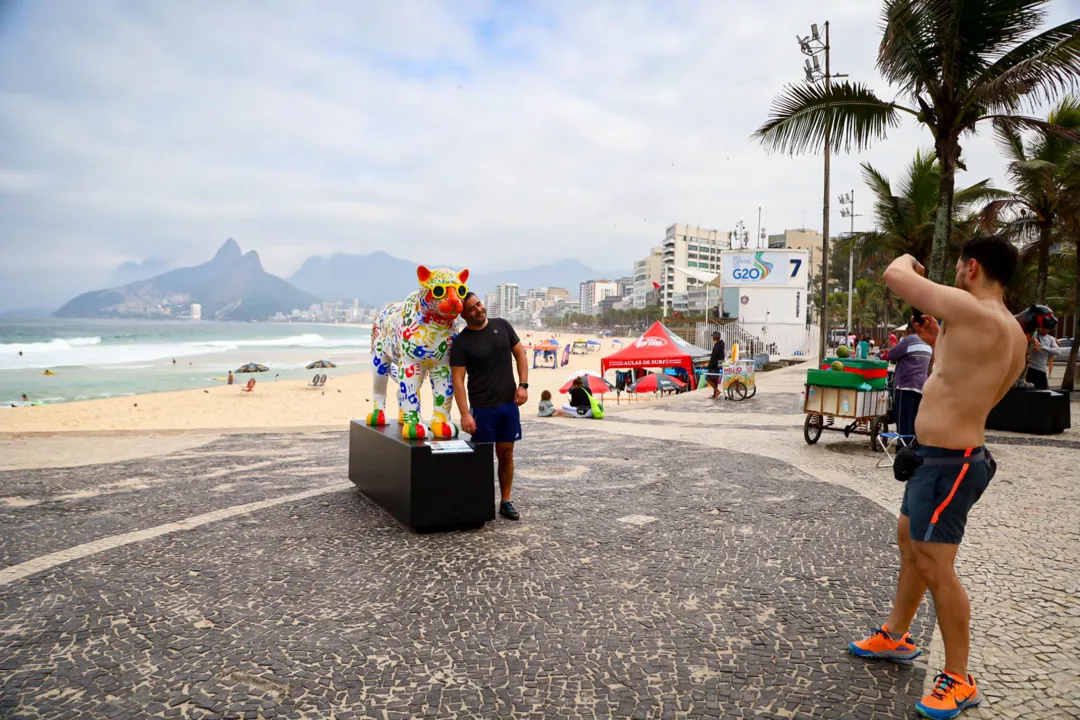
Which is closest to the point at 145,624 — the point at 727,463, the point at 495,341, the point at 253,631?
the point at 253,631

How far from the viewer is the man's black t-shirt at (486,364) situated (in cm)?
502

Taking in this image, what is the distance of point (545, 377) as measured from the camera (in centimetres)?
2961

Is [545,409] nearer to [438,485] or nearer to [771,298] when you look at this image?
[438,485]

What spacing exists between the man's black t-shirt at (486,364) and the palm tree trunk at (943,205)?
238 inches

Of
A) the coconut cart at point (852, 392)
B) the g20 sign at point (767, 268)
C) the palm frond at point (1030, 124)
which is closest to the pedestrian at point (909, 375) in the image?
the coconut cart at point (852, 392)

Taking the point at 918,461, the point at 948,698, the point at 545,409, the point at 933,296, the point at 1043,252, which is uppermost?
the point at 1043,252

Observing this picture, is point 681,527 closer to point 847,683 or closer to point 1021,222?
point 847,683

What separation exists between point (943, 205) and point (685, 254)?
105m

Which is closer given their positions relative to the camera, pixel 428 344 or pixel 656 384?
pixel 428 344

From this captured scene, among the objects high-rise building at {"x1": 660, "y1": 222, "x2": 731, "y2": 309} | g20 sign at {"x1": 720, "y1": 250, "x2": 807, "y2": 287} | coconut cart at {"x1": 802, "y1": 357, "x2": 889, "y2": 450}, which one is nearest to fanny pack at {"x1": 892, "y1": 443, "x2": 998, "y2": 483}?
coconut cart at {"x1": 802, "y1": 357, "x2": 889, "y2": 450}

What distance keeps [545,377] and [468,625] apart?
2631 cm

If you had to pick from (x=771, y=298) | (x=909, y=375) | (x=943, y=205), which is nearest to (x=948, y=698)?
(x=909, y=375)

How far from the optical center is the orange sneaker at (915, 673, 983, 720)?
2510 millimetres

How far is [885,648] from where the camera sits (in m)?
2.96
